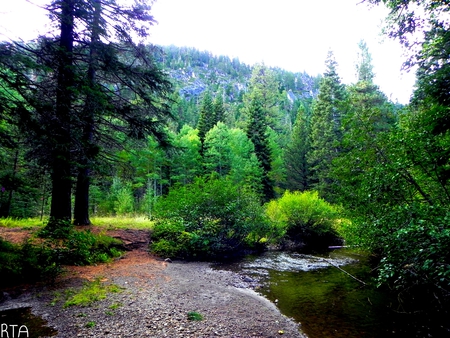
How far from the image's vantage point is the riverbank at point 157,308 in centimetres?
406

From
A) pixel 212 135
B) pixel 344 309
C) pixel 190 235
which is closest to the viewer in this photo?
pixel 344 309

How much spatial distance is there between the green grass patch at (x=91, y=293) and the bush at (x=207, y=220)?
4551mm

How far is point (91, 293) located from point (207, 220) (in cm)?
649

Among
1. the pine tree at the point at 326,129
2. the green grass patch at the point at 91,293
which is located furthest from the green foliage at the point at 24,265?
the pine tree at the point at 326,129

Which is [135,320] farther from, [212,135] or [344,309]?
[212,135]

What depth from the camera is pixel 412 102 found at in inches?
217

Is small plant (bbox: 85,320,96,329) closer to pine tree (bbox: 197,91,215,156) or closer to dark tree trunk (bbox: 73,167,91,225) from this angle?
dark tree trunk (bbox: 73,167,91,225)

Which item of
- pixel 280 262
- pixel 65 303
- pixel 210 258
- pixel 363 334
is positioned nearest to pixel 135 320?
pixel 65 303

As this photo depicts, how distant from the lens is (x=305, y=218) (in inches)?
622

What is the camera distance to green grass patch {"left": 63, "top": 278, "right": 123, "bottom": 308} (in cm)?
473

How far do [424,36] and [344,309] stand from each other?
253 inches

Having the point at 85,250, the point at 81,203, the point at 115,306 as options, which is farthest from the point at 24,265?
the point at 81,203

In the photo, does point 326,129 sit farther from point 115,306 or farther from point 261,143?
point 115,306

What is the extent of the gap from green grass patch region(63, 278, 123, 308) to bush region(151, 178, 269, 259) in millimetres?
4551
